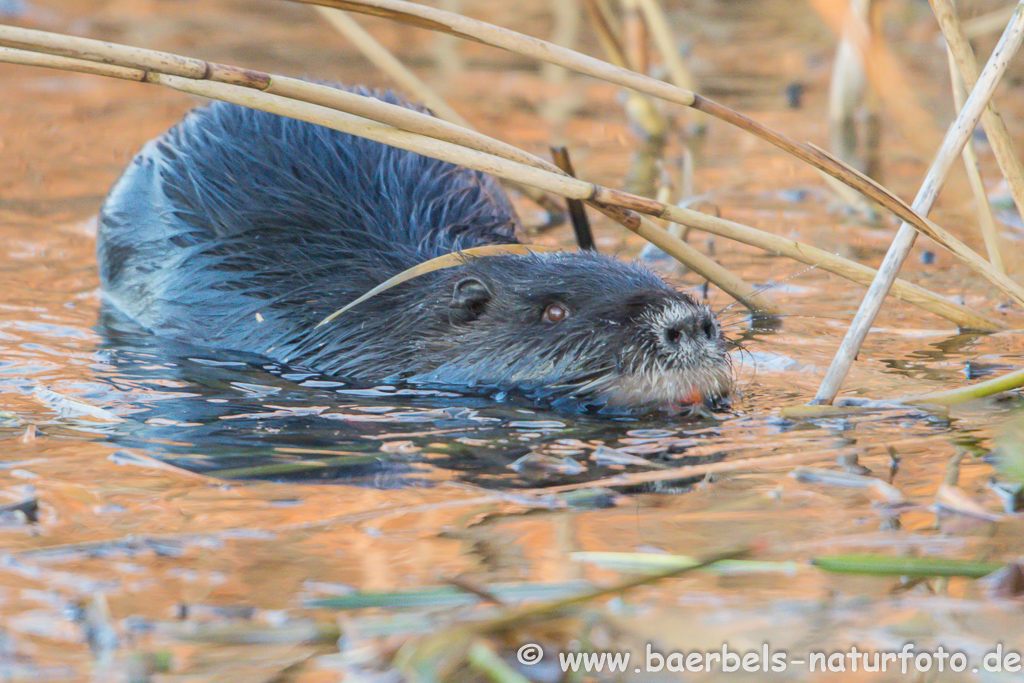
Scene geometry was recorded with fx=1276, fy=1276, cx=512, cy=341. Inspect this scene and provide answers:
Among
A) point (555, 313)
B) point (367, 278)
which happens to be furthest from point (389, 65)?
point (555, 313)

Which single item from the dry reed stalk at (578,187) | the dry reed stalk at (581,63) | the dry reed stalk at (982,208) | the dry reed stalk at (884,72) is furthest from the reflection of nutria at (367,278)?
the dry reed stalk at (884,72)

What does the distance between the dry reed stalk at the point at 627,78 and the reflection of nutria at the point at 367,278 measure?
1.47 ft

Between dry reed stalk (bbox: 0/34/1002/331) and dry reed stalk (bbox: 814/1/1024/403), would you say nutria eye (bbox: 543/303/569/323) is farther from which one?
dry reed stalk (bbox: 814/1/1024/403)

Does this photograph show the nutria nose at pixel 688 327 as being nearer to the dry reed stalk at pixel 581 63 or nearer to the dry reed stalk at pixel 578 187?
the dry reed stalk at pixel 578 187

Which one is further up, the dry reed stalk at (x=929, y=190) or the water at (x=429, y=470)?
the dry reed stalk at (x=929, y=190)

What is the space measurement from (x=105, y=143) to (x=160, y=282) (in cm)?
272

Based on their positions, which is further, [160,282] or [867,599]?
[160,282]

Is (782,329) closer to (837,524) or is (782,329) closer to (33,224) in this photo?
(837,524)

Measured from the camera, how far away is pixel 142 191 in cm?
422

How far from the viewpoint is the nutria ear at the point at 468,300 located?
343 centimetres

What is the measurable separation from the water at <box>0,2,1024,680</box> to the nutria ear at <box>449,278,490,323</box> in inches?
8.8

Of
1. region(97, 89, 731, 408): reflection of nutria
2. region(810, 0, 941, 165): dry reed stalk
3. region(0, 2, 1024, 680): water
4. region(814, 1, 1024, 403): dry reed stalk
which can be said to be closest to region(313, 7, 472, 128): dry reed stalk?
region(97, 89, 731, 408): reflection of nutria

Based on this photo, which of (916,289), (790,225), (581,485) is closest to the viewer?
(581,485)

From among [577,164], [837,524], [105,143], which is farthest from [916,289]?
[105,143]
